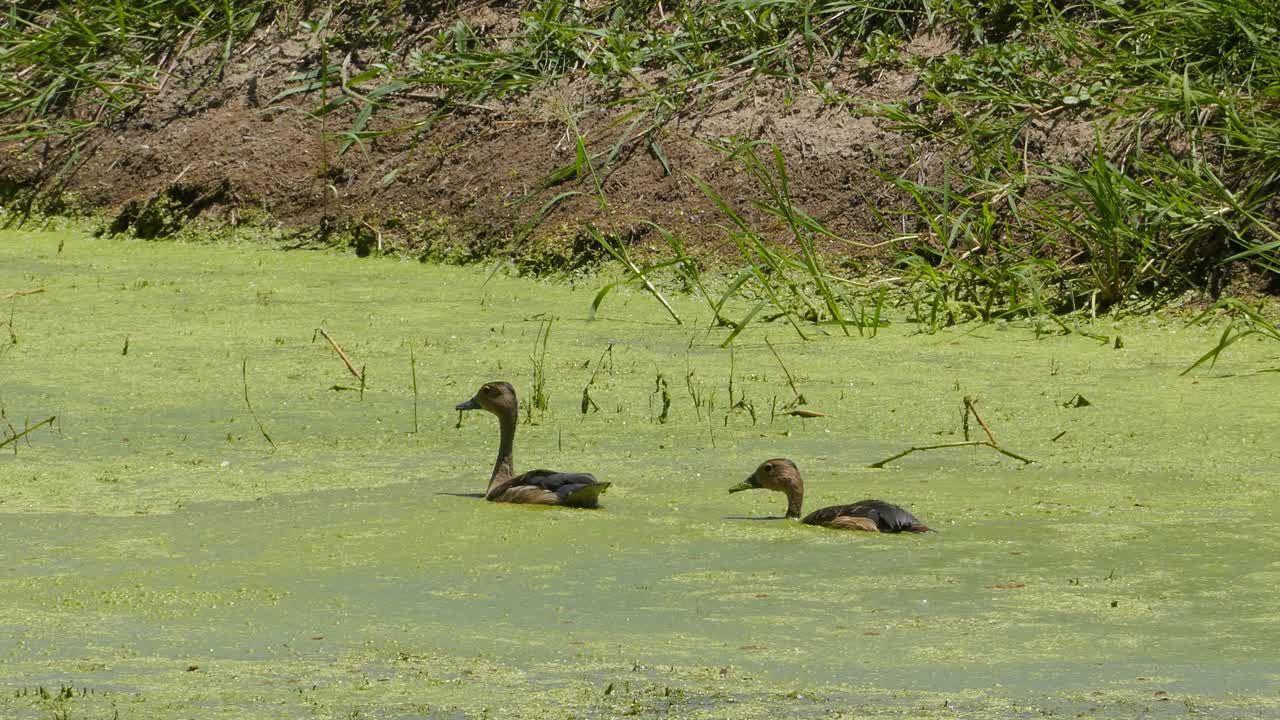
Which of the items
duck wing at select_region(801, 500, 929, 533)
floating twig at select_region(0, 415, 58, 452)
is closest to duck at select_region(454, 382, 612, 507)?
duck wing at select_region(801, 500, 929, 533)

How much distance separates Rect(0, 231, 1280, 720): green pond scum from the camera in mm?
3243

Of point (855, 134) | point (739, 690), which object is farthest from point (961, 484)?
point (855, 134)

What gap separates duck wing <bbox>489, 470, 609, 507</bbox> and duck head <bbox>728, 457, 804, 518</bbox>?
35cm

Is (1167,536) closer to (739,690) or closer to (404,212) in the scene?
(739,690)

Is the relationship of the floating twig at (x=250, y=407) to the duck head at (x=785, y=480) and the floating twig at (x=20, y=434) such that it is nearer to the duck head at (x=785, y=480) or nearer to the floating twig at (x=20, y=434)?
the floating twig at (x=20, y=434)

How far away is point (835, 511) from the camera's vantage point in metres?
4.43

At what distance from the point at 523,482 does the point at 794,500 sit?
617 millimetres

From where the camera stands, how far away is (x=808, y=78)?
904cm

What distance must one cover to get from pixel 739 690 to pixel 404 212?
20.2ft

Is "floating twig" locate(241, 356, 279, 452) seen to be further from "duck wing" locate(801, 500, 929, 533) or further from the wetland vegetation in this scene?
"duck wing" locate(801, 500, 929, 533)

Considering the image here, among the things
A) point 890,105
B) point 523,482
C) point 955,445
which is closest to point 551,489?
point 523,482

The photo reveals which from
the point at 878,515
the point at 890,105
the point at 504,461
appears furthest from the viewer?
the point at 890,105

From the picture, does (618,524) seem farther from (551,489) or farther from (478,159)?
(478,159)

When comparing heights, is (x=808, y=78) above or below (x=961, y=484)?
above
